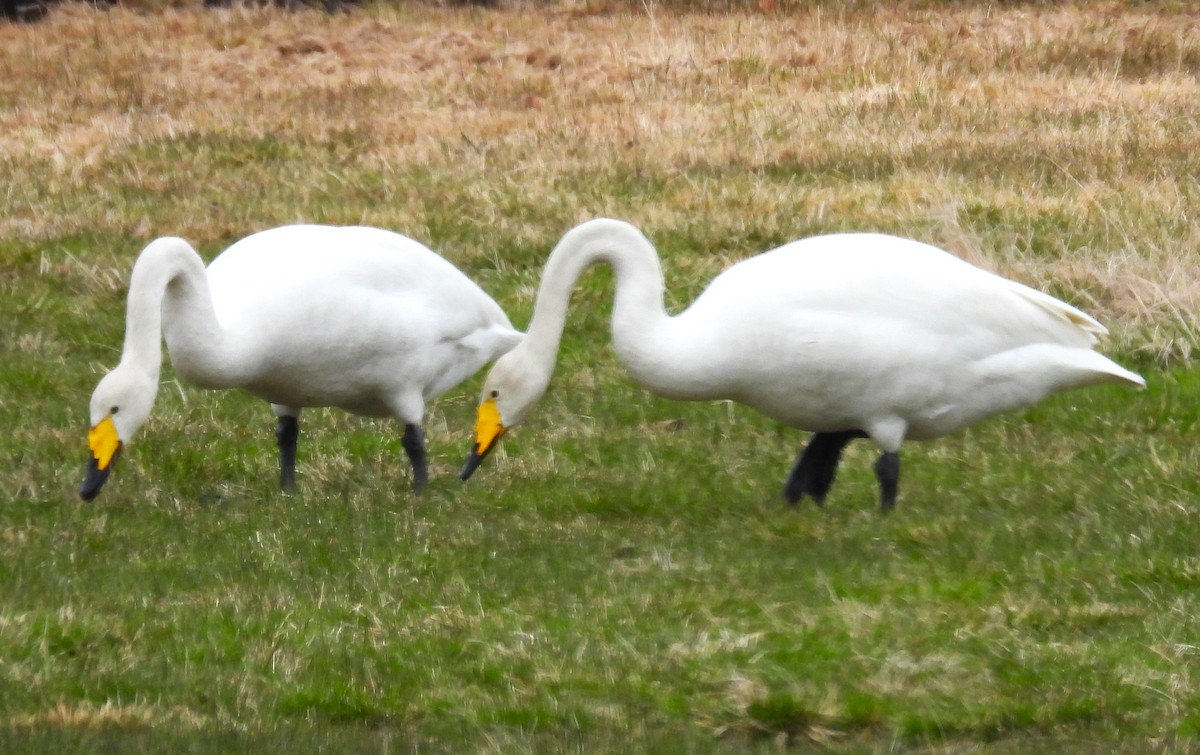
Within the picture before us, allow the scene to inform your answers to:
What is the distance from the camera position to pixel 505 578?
6312mm

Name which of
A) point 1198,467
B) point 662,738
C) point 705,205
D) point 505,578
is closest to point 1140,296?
point 1198,467

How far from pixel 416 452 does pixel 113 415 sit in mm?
1466

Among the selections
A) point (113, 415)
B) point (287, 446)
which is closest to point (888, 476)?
point (287, 446)

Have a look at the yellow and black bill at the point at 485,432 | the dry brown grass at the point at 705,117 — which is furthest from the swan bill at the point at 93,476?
the dry brown grass at the point at 705,117

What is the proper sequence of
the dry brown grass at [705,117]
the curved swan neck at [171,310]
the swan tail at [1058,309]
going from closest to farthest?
1. the curved swan neck at [171,310]
2. the swan tail at [1058,309]
3. the dry brown grass at [705,117]

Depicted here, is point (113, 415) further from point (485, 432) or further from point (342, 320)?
point (485, 432)

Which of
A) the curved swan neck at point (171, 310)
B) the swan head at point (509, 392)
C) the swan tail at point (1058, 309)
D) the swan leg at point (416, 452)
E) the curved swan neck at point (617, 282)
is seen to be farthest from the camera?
the swan leg at point (416, 452)

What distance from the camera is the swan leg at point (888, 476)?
6.96 metres

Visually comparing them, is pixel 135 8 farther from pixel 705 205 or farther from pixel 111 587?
pixel 111 587

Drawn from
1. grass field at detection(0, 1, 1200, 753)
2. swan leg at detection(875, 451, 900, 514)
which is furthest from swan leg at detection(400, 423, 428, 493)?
swan leg at detection(875, 451, 900, 514)

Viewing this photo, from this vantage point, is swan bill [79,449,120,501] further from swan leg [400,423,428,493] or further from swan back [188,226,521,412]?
swan leg [400,423,428,493]

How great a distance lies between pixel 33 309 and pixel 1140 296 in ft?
19.3

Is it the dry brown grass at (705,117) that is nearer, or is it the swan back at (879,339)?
the swan back at (879,339)

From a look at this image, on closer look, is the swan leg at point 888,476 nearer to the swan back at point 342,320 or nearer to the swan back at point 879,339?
the swan back at point 879,339
